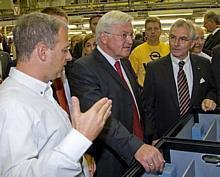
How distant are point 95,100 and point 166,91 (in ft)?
2.75

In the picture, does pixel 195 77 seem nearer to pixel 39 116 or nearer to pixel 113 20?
pixel 113 20

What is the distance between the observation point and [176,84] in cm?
288

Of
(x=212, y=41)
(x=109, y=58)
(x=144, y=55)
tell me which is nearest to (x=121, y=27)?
(x=109, y=58)

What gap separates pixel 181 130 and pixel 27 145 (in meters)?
1.07

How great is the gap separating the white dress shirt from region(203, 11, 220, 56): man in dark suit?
4.33 meters

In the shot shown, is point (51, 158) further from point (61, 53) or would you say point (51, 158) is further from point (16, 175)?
point (61, 53)

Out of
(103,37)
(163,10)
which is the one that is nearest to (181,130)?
(103,37)

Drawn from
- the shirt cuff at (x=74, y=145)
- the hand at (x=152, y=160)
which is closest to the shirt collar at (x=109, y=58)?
the hand at (x=152, y=160)

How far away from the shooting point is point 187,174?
1.65 m

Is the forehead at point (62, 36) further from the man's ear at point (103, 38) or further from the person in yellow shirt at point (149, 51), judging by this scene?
the person in yellow shirt at point (149, 51)

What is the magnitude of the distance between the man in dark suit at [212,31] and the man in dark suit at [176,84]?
2551 mm

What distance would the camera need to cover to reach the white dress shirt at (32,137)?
122 centimetres

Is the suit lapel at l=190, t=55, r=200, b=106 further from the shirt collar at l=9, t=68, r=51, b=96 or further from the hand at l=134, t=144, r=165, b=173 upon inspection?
the shirt collar at l=9, t=68, r=51, b=96

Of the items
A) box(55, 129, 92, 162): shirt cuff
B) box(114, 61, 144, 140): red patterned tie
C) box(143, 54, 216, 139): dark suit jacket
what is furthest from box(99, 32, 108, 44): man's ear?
box(55, 129, 92, 162): shirt cuff
